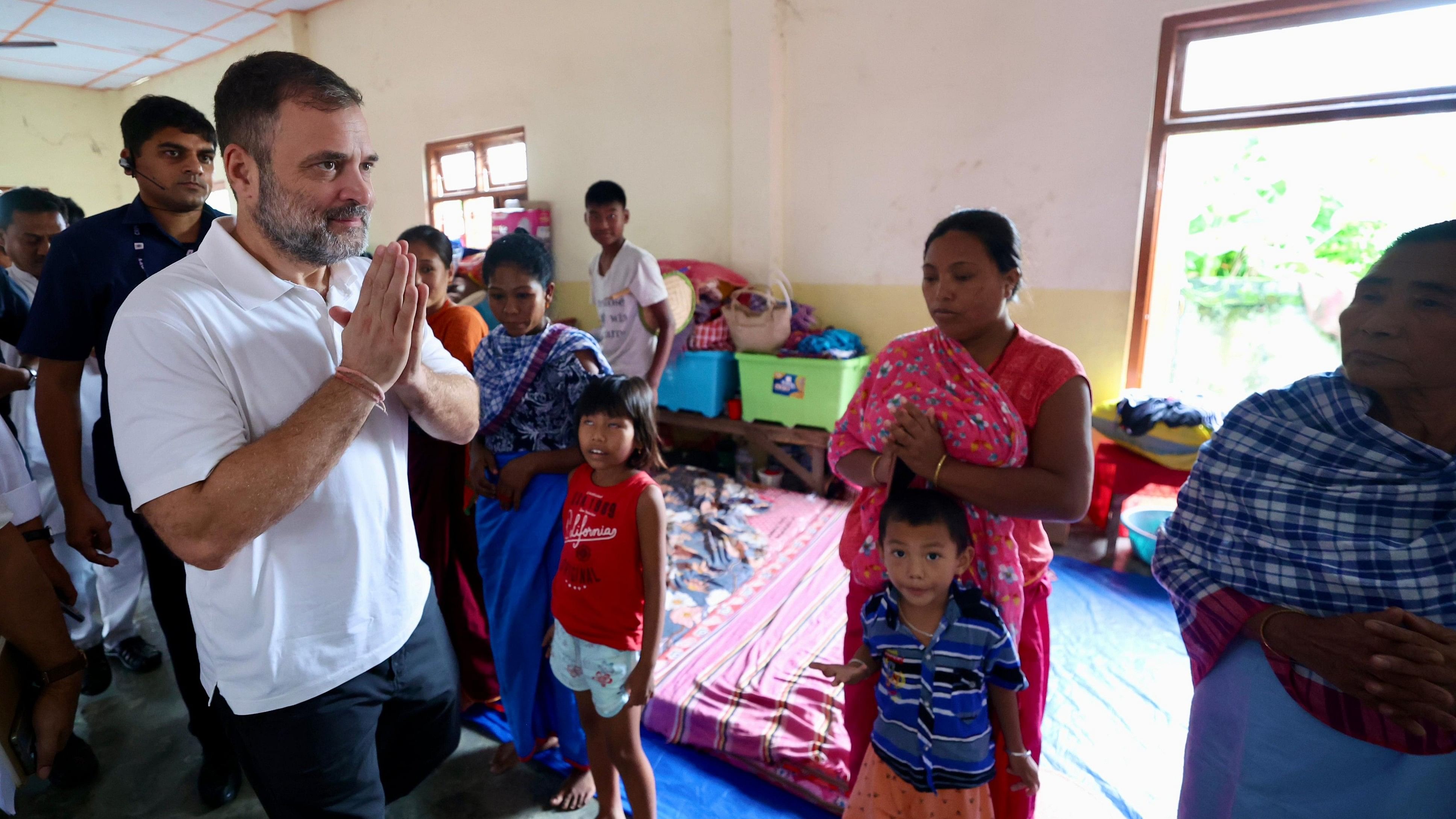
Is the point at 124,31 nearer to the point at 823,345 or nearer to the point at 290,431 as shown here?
the point at 823,345

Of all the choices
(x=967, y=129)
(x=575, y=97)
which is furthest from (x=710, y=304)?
(x=575, y=97)

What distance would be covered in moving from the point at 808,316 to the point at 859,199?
2.48 feet

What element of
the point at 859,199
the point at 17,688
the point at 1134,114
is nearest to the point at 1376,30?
the point at 1134,114

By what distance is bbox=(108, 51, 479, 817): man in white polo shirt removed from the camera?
0.91 meters

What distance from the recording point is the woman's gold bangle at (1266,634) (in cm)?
112

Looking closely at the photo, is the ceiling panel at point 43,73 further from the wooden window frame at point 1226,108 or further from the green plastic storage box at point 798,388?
the wooden window frame at point 1226,108

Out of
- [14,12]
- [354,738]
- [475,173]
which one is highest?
[14,12]

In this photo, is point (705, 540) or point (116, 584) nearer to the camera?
point (116, 584)

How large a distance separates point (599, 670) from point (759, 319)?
2775 mm

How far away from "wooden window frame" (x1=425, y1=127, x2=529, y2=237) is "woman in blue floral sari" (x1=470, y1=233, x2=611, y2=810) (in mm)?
4159

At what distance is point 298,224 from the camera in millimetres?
1057

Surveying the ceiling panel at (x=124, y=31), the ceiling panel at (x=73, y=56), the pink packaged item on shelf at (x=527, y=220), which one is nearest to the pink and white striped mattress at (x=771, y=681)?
the pink packaged item on shelf at (x=527, y=220)

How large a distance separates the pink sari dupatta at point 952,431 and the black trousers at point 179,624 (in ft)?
5.64

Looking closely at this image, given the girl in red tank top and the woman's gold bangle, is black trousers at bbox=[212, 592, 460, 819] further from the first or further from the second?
the woman's gold bangle
